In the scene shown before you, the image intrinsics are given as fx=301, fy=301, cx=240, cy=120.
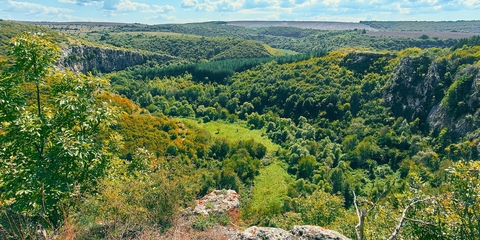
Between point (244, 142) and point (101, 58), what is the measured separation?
117m

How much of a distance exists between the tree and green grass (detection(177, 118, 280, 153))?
67530 millimetres

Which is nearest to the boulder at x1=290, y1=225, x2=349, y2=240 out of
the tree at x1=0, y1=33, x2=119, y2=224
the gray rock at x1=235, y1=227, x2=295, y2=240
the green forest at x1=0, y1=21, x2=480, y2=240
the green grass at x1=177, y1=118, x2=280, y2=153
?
the gray rock at x1=235, y1=227, x2=295, y2=240

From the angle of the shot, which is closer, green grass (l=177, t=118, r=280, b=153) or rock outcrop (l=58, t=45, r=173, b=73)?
green grass (l=177, t=118, r=280, b=153)

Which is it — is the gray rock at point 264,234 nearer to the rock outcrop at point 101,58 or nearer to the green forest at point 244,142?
the green forest at point 244,142

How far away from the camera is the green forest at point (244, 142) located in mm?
10039

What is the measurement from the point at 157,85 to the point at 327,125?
72925 millimetres

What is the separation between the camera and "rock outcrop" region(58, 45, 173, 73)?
Answer: 137 metres

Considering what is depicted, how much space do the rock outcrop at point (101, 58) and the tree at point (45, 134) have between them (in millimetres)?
137583

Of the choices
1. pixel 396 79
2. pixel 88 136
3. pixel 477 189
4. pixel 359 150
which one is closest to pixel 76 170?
pixel 88 136

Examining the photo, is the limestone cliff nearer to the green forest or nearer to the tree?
the green forest

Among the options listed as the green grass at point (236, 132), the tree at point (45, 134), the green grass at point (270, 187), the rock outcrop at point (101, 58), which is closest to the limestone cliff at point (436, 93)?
the green grass at point (236, 132)

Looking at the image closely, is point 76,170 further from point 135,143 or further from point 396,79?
point 396,79

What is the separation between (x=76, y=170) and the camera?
1056 cm

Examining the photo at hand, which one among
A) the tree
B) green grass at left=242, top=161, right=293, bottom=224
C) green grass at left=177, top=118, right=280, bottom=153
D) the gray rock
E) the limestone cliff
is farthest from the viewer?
green grass at left=177, top=118, right=280, bottom=153
